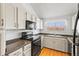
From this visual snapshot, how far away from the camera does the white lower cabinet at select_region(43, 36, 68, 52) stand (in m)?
1.41

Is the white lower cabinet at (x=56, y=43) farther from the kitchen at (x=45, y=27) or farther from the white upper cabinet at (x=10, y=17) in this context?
the white upper cabinet at (x=10, y=17)

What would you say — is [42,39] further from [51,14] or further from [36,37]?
[51,14]

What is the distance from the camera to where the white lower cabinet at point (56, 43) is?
4.63 ft

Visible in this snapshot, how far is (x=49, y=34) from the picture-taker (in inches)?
56.6

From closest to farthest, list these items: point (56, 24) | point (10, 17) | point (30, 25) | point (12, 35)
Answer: point (10, 17)
point (56, 24)
point (12, 35)
point (30, 25)

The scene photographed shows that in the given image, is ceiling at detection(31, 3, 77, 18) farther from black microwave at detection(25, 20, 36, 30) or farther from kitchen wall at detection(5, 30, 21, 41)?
kitchen wall at detection(5, 30, 21, 41)

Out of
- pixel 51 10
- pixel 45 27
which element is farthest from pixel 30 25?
pixel 51 10

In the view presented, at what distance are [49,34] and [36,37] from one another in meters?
0.28

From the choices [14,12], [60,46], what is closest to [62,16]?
[60,46]

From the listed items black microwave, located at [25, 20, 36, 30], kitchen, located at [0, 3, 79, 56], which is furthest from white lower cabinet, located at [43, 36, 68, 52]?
black microwave, located at [25, 20, 36, 30]

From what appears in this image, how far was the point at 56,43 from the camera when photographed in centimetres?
143

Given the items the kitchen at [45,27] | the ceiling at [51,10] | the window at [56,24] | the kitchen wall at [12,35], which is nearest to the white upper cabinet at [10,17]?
the kitchen at [45,27]

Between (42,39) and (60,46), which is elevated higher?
(42,39)

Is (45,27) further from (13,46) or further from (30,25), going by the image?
(13,46)
